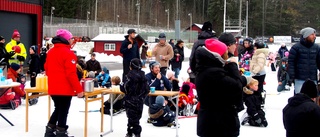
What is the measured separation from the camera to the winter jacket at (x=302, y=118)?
4.14m

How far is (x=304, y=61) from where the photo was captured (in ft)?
24.0

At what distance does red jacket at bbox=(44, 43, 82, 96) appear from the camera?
5875mm

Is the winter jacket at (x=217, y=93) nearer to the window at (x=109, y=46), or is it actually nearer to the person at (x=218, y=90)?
the person at (x=218, y=90)

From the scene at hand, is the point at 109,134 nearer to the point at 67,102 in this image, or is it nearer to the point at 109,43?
the point at 67,102

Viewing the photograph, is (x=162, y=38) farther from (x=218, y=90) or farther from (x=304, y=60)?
(x=218, y=90)

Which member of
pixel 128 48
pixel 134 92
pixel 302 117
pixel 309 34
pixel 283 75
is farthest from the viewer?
pixel 283 75

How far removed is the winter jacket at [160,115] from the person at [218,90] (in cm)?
326

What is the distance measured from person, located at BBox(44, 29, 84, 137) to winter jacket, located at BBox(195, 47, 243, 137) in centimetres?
231

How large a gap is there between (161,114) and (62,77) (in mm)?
2171

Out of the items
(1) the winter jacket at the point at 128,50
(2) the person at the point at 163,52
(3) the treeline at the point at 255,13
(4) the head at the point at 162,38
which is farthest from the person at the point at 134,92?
(3) the treeline at the point at 255,13

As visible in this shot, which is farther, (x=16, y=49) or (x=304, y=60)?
(x=16, y=49)

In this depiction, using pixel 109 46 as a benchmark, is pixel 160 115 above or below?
below

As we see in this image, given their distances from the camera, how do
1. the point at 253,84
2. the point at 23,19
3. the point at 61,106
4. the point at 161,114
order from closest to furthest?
the point at 61,106
the point at 161,114
the point at 253,84
the point at 23,19

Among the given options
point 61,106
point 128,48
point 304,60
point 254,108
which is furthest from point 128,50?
point 304,60
